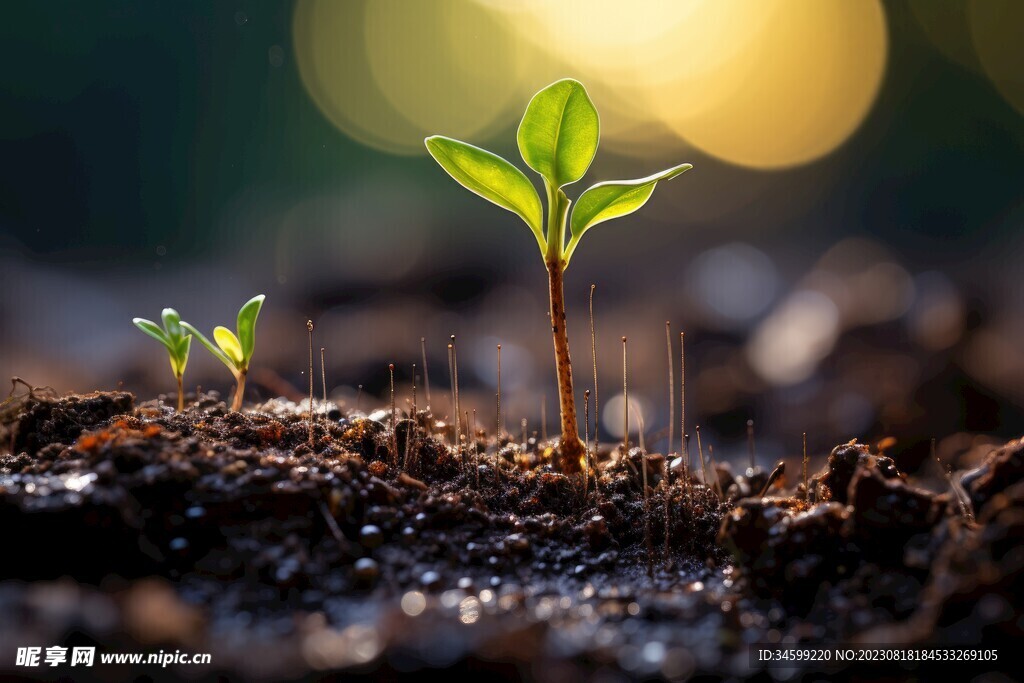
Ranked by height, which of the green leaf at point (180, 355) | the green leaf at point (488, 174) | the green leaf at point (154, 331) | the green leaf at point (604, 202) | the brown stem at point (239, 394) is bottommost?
the brown stem at point (239, 394)

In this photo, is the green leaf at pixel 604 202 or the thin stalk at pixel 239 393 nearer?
the green leaf at pixel 604 202

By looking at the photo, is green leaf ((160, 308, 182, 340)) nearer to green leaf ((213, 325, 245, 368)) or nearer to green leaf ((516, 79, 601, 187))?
green leaf ((213, 325, 245, 368))

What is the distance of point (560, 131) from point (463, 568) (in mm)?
780

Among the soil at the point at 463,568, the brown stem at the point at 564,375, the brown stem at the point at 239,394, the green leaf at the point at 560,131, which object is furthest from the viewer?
the brown stem at the point at 239,394

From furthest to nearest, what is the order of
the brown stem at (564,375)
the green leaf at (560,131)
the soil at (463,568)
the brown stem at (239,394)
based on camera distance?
the brown stem at (239,394)
the brown stem at (564,375)
the green leaf at (560,131)
the soil at (463,568)

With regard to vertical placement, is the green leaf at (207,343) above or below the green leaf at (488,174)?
below

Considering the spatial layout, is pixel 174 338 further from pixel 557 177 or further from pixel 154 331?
pixel 557 177

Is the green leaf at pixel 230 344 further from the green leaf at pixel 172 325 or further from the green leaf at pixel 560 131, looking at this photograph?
the green leaf at pixel 560 131

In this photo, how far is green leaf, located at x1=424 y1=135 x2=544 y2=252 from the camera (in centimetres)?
122

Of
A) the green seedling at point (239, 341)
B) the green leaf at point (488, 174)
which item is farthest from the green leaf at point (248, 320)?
the green leaf at point (488, 174)

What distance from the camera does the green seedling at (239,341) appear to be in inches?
68.5

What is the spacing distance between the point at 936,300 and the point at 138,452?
10.5 feet

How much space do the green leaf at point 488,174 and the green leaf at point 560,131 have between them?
4 cm

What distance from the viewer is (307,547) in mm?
859
